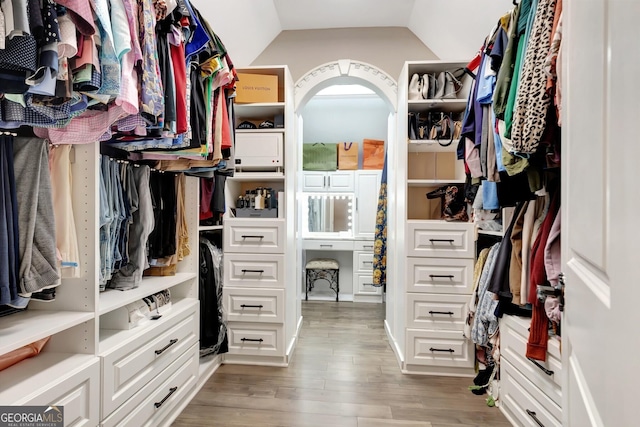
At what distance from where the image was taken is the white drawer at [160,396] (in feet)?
4.68

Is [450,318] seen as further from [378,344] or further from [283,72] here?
[283,72]

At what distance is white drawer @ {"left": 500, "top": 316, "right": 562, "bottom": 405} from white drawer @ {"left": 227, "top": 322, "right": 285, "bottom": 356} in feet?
4.95

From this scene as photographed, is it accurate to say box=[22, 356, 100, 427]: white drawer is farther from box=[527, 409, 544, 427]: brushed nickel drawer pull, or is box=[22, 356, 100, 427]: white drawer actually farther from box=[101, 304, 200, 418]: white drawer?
box=[527, 409, 544, 427]: brushed nickel drawer pull

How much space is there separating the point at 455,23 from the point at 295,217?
1919mm

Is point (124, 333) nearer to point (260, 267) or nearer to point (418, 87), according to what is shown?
point (260, 267)

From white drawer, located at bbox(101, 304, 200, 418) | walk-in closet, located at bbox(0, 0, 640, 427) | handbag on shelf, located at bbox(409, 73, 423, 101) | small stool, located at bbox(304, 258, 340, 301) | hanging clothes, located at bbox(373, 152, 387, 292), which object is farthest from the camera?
small stool, located at bbox(304, 258, 340, 301)

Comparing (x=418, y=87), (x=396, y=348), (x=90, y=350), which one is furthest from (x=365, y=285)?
(x=90, y=350)

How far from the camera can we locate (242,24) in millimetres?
2502

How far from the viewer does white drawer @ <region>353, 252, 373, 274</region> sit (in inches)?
169

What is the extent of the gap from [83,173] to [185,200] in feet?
2.83

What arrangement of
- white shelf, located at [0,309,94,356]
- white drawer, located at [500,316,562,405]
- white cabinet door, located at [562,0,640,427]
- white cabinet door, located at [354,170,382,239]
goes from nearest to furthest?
white cabinet door, located at [562,0,640,427] < white shelf, located at [0,309,94,356] < white drawer, located at [500,316,562,405] < white cabinet door, located at [354,170,382,239]

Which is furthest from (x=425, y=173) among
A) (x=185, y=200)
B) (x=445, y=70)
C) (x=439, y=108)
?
(x=185, y=200)

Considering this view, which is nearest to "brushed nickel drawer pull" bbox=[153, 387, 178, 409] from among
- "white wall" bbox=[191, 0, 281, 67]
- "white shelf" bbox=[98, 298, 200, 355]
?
"white shelf" bbox=[98, 298, 200, 355]

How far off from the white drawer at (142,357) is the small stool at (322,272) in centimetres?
236
